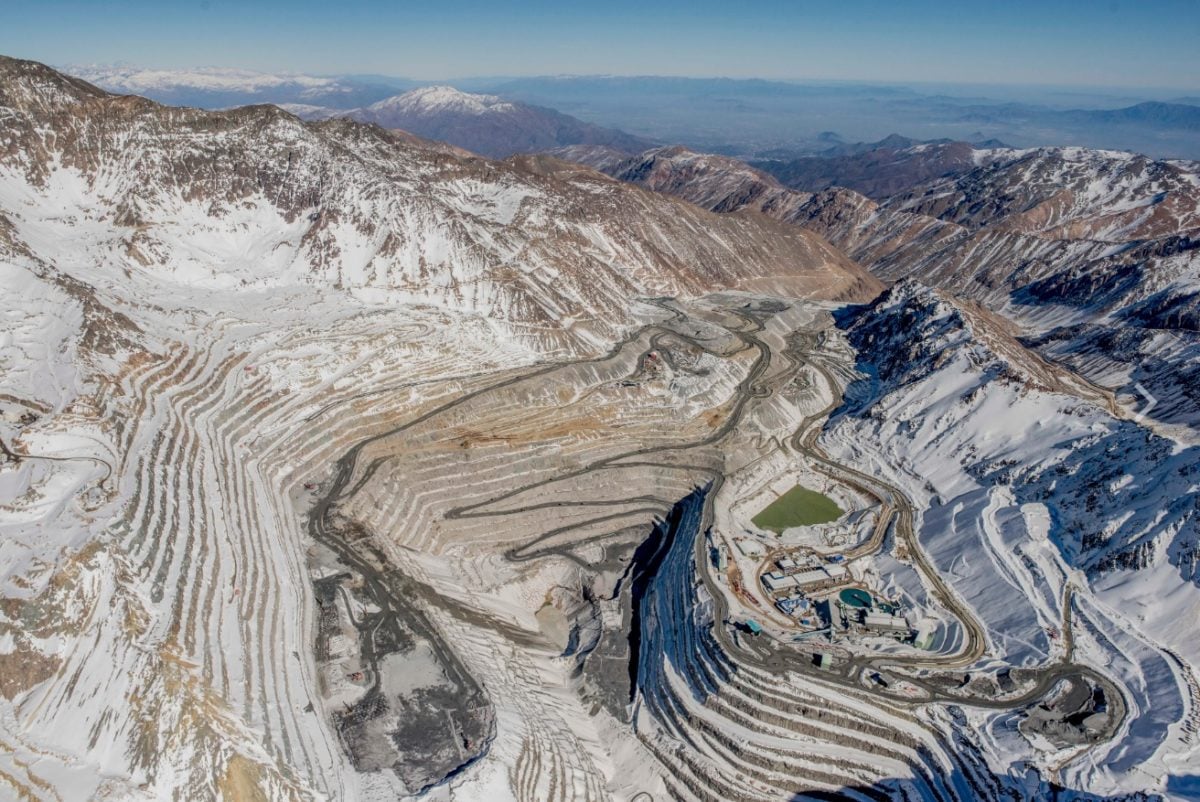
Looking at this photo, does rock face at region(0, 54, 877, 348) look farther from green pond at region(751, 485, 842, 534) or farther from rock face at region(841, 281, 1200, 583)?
rock face at region(841, 281, 1200, 583)

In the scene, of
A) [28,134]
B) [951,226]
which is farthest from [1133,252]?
[28,134]

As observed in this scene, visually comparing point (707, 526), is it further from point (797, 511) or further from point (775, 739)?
point (775, 739)

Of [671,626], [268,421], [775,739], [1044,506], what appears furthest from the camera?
[268,421]

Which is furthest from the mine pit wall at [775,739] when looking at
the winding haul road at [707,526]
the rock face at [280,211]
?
the rock face at [280,211]

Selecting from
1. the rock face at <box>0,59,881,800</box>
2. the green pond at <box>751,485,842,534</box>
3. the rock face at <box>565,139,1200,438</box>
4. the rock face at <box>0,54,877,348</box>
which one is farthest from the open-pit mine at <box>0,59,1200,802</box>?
the rock face at <box>565,139,1200,438</box>

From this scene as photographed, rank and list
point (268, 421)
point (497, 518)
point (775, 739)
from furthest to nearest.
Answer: point (268, 421) → point (497, 518) → point (775, 739)

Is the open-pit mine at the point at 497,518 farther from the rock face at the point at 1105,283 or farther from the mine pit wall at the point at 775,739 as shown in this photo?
the rock face at the point at 1105,283

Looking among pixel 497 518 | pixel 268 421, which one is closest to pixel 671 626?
pixel 497 518
